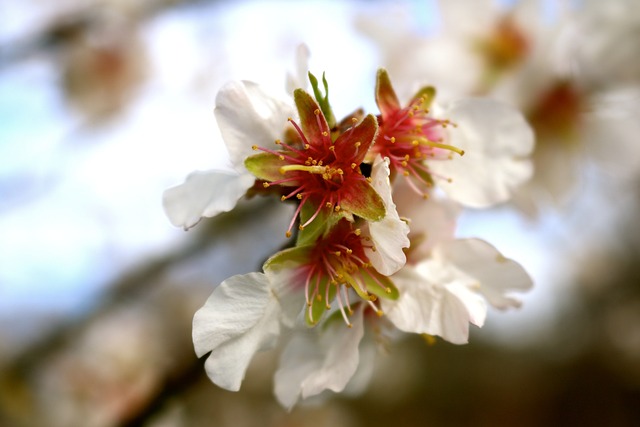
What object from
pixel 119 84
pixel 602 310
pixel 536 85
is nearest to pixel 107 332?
pixel 119 84

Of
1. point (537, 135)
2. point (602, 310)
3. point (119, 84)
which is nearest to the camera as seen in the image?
point (537, 135)

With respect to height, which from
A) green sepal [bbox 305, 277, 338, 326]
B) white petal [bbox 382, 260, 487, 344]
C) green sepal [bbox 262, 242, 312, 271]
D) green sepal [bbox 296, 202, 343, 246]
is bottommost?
white petal [bbox 382, 260, 487, 344]

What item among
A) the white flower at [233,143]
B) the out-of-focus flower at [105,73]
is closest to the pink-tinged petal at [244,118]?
the white flower at [233,143]

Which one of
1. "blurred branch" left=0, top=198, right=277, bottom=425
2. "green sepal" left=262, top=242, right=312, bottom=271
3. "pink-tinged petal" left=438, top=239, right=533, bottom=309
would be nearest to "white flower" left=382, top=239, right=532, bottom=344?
"pink-tinged petal" left=438, top=239, right=533, bottom=309

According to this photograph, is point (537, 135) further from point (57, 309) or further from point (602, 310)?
point (602, 310)

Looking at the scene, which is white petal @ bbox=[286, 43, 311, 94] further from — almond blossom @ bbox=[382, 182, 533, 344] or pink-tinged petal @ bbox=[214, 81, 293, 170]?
almond blossom @ bbox=[382, 182, 533, 344]

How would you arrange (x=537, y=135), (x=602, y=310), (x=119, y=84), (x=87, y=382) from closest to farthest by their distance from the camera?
(x=537, y=135)
(x=87, y=382)
(x=119, y=84)
(x=602, y=310)

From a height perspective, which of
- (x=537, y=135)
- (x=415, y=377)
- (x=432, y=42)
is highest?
(x=432, y=42)
